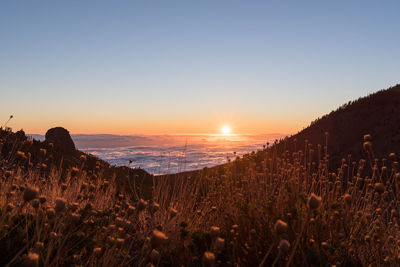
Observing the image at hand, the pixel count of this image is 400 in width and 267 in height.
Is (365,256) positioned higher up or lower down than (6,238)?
lower down

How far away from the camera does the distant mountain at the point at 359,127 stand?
13219 mm

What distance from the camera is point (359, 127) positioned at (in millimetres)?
15164

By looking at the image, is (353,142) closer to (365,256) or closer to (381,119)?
(381,119)

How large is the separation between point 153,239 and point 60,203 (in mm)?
516

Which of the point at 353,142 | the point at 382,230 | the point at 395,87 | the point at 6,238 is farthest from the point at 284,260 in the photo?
the point at 395,87

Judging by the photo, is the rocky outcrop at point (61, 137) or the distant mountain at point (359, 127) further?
the rocky outcrop at point (61, 137)

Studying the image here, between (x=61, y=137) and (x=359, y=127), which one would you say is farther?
(x=61, y=137)

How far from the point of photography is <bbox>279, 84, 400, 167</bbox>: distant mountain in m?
13.2

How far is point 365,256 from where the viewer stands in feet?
11.0

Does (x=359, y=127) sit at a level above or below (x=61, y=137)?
above

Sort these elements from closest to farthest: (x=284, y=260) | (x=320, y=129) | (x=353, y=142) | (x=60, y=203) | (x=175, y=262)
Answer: (x=60, y=203)
(x=284, y=260)
(x=175, y=262)
(x=353, y=142)
(x=320, y=129)

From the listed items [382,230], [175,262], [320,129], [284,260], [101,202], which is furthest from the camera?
[320,129]

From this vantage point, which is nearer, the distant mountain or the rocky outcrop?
the distant mountain

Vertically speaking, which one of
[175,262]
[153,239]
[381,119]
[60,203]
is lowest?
[175,262]
